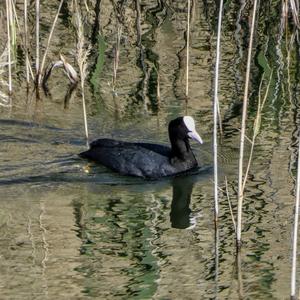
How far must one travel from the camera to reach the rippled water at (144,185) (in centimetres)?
611

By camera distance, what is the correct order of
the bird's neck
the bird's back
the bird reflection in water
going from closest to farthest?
the bird reflection in water < the bird's back < the bird's neck

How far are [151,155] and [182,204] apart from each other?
3.28ft

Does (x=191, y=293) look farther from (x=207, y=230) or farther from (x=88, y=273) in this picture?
(x=207, y=230)

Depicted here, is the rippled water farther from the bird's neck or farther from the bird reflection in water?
the bird's neck

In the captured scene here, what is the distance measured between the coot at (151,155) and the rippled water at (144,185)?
0.36 ft

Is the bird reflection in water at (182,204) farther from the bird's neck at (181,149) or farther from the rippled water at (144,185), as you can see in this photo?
the bird's neck at (181,149)

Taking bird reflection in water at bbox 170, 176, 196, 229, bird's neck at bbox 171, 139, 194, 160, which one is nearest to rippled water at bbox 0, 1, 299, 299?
bird reflection in water at bbox 170, 176, 196, 229

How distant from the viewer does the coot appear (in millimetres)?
8586

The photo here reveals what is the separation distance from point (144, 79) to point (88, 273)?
4.82 meters

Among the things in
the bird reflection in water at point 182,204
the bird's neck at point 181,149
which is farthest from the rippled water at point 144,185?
the bird's neck at point 181,149

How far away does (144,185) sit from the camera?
831cm

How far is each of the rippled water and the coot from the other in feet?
0.36

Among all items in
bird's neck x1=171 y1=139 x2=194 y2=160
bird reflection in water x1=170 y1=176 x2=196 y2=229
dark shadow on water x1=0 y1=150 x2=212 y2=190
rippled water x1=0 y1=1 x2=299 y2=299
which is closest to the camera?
rippled water x1=0 y1=1 x2=299 y2=299

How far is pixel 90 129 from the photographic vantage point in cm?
936
